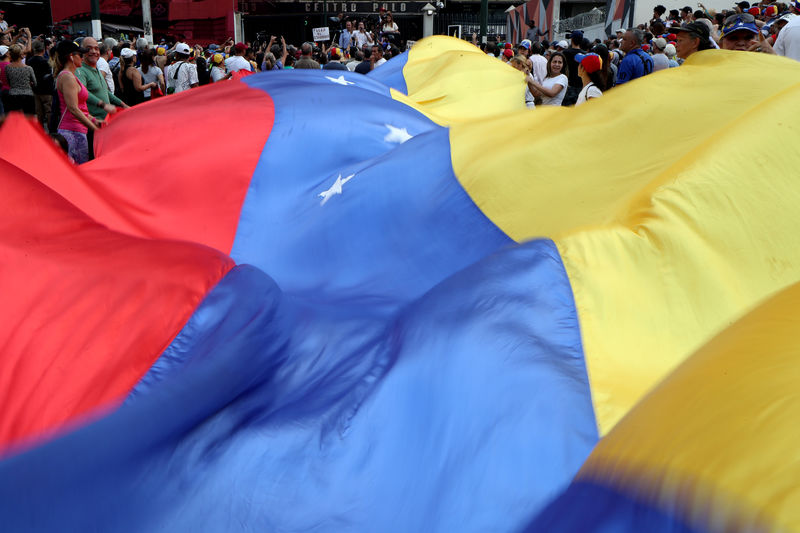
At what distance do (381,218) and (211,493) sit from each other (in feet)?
5.22

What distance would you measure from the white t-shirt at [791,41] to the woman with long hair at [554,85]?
1.57 metres

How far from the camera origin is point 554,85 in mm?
6207

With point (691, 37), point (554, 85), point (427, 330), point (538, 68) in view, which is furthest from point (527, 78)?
point (427, 330)

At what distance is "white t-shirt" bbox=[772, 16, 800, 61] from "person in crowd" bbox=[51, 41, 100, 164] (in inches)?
201

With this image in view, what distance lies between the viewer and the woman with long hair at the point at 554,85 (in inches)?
243

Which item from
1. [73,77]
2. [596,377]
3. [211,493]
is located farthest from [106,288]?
[73,77]

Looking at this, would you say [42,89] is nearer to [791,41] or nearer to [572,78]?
[572,78]

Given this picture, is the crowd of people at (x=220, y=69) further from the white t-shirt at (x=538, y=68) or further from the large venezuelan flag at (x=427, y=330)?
the large venezuelan flag at (x=427, y=330)

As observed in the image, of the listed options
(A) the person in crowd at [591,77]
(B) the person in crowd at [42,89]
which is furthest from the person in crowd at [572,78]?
(B) the person in crowd at [42,89]

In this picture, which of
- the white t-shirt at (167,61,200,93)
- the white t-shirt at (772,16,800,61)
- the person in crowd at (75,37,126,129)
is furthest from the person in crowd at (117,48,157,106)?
the white t-shirt at (772,16,800,61)

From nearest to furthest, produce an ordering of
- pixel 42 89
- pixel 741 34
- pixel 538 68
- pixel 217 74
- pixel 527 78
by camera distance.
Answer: pixel 741 34
pixel 527 78
pixel 538 68
pixel 42 89
pixel 217 74

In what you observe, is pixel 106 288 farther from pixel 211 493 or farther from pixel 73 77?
pixel 73 77

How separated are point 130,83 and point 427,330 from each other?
8.04 m

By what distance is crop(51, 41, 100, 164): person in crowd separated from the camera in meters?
5.71
